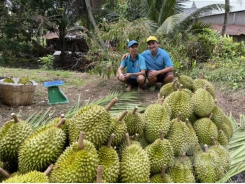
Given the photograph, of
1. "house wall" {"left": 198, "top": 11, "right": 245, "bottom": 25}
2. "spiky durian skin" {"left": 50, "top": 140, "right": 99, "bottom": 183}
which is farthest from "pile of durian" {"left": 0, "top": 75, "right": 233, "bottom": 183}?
"house wall" {"left": 198, "top": 11, "right": 245, "bottom": 25}

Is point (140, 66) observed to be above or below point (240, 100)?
above

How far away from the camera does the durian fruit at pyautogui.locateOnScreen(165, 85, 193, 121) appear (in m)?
2.16

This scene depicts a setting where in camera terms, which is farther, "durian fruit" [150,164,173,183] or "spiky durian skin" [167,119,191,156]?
"spiky durian skin" [167,119,191,156]

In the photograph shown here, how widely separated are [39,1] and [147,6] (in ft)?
15.0

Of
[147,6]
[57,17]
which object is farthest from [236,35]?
[57,17]

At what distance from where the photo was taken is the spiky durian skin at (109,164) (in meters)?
1.34

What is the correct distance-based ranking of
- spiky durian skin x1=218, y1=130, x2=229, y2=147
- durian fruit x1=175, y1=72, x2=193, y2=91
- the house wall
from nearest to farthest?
spiky durian skin x1=218, y1=130, x2=229, y2=147 → durian fruit x1=175, y1=72, x2=193, y2=91 → the house wall

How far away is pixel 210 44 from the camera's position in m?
8.50

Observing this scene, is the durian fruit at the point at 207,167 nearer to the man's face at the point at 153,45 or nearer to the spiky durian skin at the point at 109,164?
the spiky durian skin at the point at 109,164

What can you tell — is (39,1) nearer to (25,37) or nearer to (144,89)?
(25,37)

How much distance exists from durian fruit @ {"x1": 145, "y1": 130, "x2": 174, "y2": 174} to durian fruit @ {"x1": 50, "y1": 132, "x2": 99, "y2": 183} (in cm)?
44

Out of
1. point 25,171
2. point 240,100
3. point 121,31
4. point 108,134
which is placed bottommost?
point 240,100

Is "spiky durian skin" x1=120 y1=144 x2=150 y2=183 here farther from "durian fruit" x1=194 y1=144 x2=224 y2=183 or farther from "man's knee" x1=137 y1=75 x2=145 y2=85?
Answer: "man's knee" x1=137 y1=75 x2=145 y2=85

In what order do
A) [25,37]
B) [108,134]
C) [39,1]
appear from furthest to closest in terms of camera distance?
[25,37] → [39,1] → [108,134]
